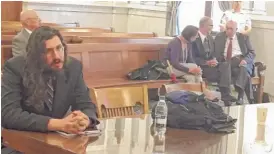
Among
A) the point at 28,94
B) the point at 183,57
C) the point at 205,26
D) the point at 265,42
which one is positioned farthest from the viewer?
the point at 265,42

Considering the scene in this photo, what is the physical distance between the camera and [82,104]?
280cm

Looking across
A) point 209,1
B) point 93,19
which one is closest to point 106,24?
point 93,19

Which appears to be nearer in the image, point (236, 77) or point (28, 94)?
point (28, 94)

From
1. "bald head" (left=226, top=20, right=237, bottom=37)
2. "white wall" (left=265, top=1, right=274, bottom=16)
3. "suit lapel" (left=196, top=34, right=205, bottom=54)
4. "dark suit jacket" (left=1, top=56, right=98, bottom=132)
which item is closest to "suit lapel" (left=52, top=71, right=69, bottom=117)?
"dark suit jacket" (left=1, top=56, right=98, bottom=132)

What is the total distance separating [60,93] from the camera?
2729mm

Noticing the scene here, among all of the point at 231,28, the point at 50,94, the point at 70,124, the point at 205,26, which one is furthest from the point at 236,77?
the point at 70,124

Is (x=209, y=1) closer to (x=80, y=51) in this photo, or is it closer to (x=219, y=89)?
(x=219, y=89)

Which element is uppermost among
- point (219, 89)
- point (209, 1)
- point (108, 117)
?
point (209, 1)

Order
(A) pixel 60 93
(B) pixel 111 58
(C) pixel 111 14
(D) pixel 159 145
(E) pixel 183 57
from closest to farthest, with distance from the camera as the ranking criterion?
(D) pixel 159 145
(A) pixel 60 93
(B) pixel 111 58
(E) pixel 183 57
(C) pixel 111 14

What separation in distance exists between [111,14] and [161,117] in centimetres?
821

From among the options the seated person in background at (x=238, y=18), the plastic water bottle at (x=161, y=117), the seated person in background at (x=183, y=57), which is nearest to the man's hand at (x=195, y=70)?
the seated person in background at (x=183, y=57)

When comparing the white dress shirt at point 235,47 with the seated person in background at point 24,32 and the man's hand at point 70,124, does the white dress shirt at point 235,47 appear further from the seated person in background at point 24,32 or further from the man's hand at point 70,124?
the man's hand at point 70,124

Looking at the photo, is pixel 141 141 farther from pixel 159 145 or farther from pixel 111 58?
pixel 111 58

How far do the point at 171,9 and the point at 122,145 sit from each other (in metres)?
7.86
